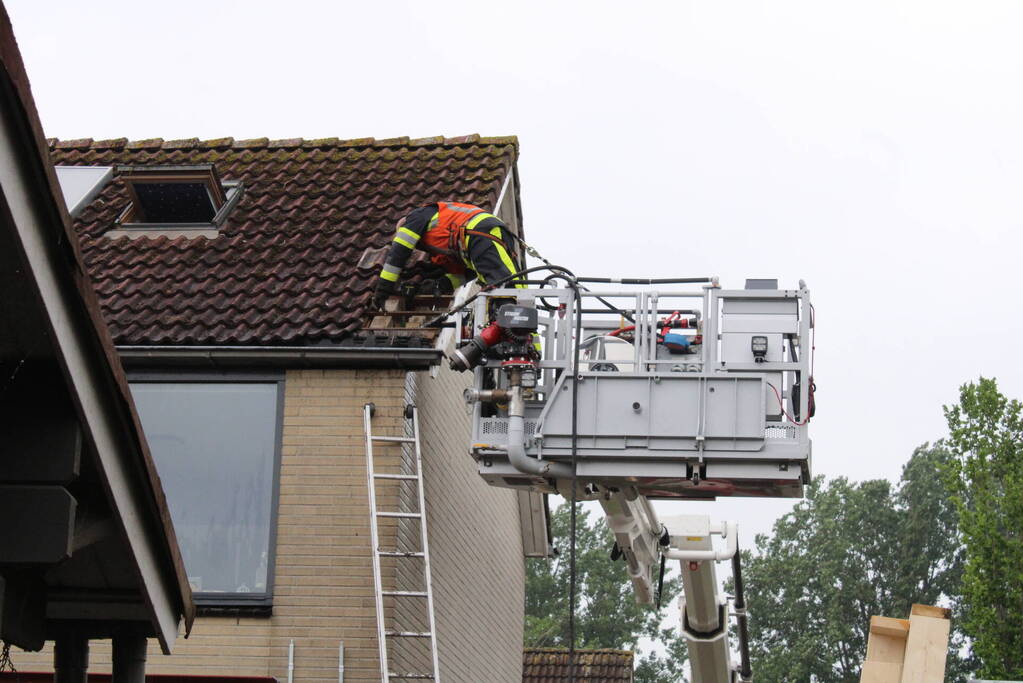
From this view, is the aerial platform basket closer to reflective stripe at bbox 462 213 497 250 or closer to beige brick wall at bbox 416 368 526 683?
reflective stripe at bbox 462 213 497 250

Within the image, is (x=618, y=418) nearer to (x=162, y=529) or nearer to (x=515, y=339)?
(x=515, y=339)

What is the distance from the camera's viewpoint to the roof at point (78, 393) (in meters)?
4.72

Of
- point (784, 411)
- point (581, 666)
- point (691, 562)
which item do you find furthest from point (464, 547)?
point (581, 666)

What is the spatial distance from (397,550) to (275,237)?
3687mm

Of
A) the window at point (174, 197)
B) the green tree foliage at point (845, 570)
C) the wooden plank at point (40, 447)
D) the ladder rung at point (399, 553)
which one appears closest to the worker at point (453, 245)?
the ladder rung at point (399, 553)

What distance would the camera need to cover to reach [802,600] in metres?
48.5

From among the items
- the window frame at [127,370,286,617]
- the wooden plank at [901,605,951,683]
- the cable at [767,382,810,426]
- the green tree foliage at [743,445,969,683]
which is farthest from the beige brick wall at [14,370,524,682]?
the green tree foliage at [743,445,969,683]

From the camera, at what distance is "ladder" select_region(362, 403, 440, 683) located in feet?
37.3

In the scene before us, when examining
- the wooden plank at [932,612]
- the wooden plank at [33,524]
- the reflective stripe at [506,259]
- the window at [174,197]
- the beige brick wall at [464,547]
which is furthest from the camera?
the window at [174,197]

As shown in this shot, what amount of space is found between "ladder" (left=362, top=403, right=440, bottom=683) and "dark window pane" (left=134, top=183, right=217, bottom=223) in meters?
3.61

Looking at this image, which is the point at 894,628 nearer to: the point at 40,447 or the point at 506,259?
the point at 506,259

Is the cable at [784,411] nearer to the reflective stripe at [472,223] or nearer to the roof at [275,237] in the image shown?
the reflective stripe at [472,223]

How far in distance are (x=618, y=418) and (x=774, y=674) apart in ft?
123

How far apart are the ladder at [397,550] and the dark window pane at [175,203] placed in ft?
11.9
